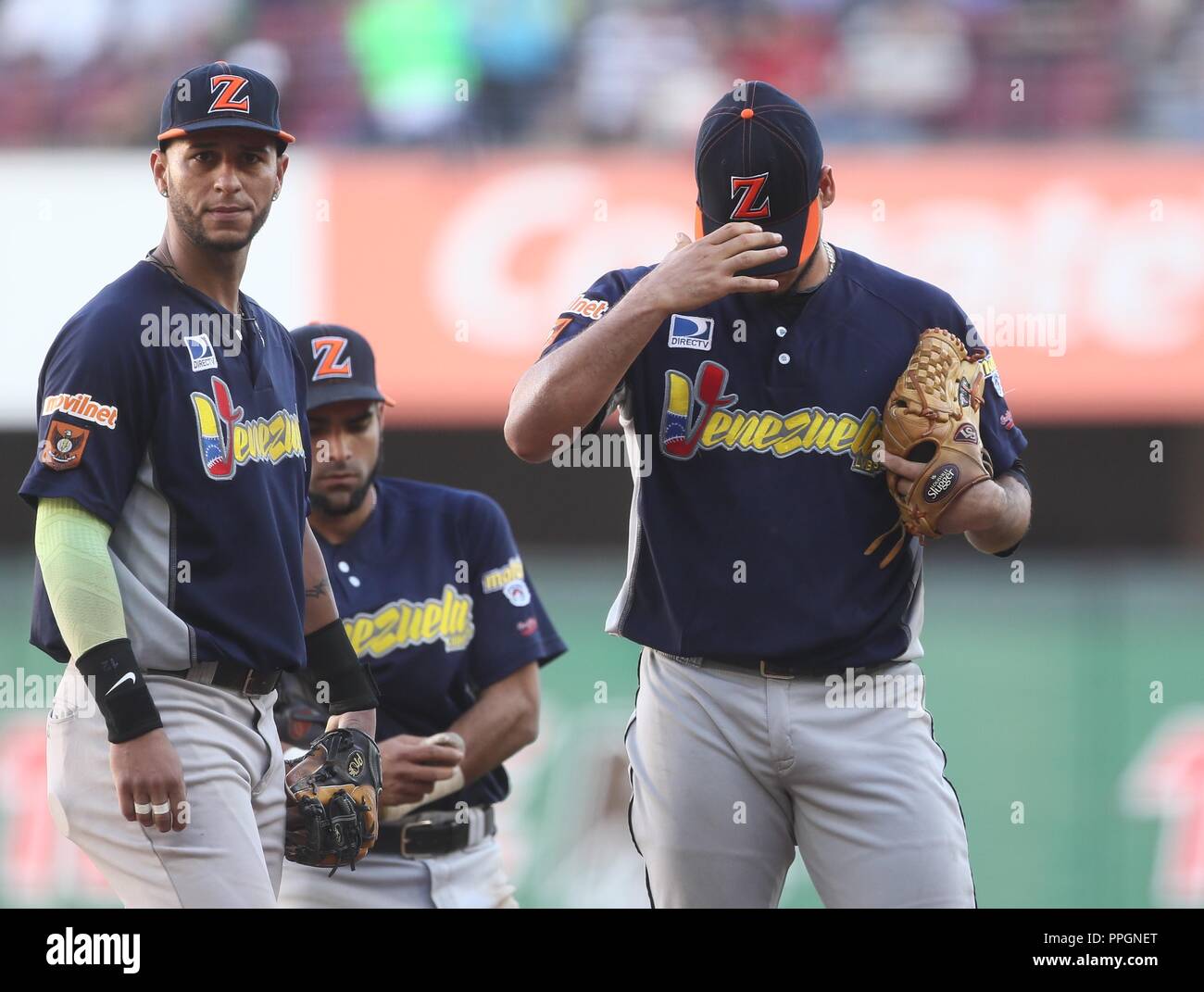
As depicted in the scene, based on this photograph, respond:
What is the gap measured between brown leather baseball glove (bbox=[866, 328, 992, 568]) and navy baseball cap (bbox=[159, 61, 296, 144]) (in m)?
1.20

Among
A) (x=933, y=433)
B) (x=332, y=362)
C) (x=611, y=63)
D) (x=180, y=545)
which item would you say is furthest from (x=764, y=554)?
(x=611, y=63)

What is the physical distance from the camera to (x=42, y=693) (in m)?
6.89

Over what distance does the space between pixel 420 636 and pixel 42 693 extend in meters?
3.60

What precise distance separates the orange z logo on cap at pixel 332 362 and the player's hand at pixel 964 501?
1.40 m

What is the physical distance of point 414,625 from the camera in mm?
3871

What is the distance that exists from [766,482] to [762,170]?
55cm

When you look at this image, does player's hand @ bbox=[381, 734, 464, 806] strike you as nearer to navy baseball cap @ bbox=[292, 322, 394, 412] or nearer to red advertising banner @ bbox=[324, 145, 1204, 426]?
Answer: navy baseball cap @ bbox=[292, 322, 394, 412]

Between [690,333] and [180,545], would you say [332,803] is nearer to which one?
[180,545]

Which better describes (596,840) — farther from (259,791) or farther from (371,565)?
(259,791)

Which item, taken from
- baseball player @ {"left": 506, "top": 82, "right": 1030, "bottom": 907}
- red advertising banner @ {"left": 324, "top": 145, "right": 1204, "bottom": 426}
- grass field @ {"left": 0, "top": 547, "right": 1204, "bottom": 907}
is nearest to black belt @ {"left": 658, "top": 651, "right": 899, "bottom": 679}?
baseball player @ {"left": 506, "top": 82, "right": 1030, "bottom": 907}

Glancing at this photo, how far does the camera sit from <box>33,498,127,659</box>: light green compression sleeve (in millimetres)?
2654

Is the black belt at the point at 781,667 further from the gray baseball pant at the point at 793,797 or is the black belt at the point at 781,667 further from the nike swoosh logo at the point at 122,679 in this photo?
the nike swoosh logo at the point at 122,679

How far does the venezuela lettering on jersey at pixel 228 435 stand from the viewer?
111 inches

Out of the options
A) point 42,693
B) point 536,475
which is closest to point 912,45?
point 536,475
